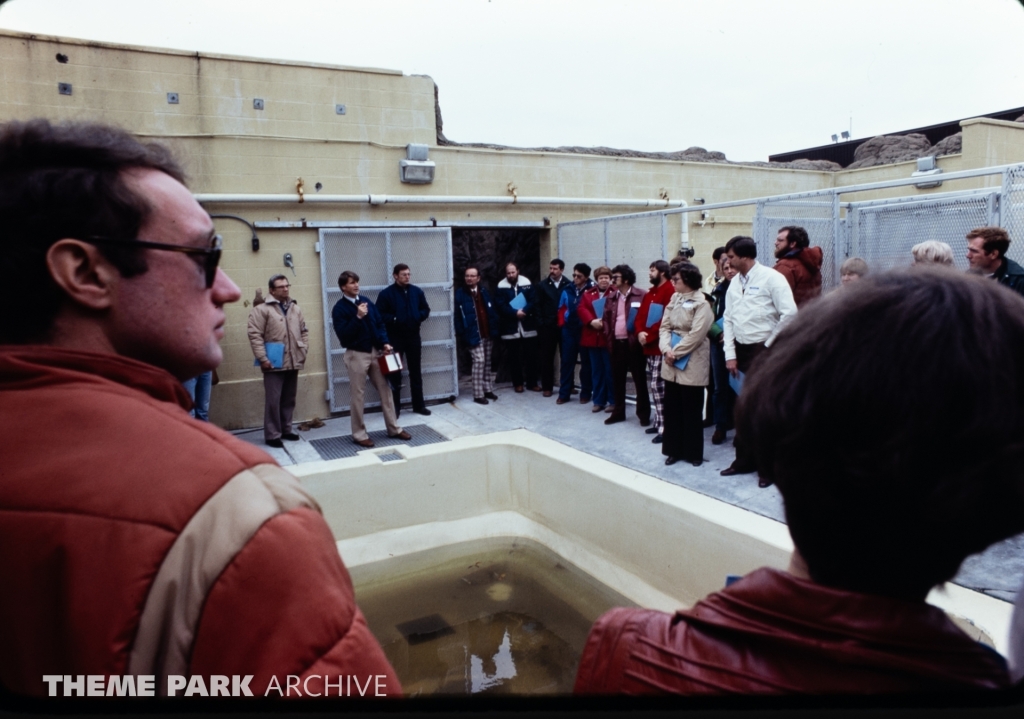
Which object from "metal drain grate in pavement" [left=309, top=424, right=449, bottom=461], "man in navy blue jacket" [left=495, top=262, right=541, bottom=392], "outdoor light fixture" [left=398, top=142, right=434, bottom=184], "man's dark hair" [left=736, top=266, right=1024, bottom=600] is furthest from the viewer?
"man in navy blue jacket" [left=495, top=262, right=541, bottom=392]

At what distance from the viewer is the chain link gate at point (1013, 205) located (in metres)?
4.98

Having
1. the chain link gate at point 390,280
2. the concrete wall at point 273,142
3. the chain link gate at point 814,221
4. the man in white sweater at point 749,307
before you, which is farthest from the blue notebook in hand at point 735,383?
the concrete wall at point 273,142

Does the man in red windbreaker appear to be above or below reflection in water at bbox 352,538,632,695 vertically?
above

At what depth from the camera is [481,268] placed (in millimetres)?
11922

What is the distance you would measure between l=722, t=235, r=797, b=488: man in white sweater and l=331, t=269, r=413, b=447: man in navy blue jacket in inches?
140

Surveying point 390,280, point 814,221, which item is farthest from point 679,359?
point 390,280

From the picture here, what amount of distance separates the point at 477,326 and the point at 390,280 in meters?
1.26

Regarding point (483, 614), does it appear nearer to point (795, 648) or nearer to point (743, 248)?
point (743, 248)

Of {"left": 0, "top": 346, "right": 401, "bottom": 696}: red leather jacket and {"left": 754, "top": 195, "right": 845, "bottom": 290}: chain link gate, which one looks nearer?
{"left": 0, "top": 346, "right": 401, "bottom": 696}: red leather jacket

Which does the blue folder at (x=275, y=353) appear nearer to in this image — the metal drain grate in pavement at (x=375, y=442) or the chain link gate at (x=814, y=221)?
the metal drain grate in pavement at (x=375, y=442)

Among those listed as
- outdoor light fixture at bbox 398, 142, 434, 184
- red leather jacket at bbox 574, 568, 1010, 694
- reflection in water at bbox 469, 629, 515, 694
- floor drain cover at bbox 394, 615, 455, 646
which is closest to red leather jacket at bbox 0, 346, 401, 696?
red leather jacket at bbox 574, 568, 1010, 694

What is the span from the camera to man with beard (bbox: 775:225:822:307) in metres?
5.76

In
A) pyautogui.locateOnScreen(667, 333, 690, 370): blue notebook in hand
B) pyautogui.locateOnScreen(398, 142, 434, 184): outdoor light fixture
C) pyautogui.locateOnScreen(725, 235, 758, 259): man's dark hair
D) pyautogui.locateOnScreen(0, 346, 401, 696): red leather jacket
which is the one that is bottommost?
pyautogui.locateOnScreen(667, 333, 690, 370): blue notebook in hand

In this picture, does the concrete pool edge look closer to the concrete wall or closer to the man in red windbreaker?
the concrete wall
